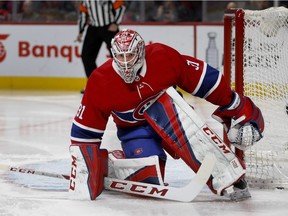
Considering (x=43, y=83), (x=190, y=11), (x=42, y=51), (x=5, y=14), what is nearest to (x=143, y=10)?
(x=190, y=11)

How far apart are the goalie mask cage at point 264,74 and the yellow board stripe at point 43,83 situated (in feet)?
16.9

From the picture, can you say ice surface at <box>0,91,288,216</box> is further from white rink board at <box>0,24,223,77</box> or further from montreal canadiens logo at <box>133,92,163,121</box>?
white rink board at <box>0,24,223,77</box>

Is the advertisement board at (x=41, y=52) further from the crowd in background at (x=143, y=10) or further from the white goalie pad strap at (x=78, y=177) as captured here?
the white goalie pad strap at (x=78, y=177)

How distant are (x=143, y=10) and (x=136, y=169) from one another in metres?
5.52

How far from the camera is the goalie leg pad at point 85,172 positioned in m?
3.64

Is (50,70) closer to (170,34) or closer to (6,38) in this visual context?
(6,38)

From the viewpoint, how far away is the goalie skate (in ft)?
11.7

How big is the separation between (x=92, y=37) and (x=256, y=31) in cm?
445

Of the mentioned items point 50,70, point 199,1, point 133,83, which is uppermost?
point 133,83

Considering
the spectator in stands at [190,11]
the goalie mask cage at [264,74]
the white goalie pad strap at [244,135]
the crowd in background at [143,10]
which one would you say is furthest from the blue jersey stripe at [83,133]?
the spectator in stands at [190,11]

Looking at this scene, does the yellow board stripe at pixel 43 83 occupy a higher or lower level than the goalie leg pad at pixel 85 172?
lower

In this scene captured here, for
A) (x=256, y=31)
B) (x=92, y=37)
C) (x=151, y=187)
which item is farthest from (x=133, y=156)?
(x=92, y=37)

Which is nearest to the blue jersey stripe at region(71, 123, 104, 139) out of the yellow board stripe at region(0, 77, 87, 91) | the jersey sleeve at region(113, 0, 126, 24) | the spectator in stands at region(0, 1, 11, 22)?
the jersey sleeve at region(113, 0, 126, 24)

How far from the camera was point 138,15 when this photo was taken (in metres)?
9.09
